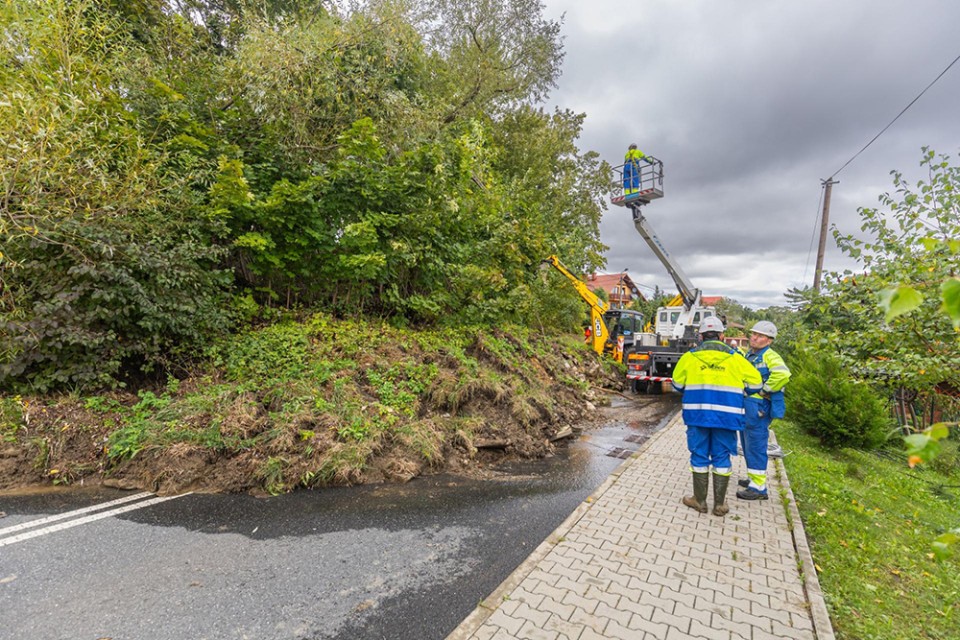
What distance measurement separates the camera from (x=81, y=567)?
10.7 ft

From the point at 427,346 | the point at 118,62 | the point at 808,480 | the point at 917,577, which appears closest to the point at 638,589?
the point at 917,577

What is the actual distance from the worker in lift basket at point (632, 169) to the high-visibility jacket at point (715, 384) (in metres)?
10.4

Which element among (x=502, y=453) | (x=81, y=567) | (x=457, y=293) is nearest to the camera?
(x=81, y=567)

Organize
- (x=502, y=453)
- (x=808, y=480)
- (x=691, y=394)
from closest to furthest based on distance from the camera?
(x=691, y=394)
(x=808, y=480)
(x=502, y=453)

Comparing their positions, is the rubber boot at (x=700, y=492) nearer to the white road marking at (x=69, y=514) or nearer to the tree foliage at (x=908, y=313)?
the tree foliage at (x=908, y=313)

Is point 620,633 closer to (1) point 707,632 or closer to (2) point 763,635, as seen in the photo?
(1) point 707,632

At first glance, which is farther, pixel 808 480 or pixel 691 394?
pixel 808 480

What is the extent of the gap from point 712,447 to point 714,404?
20.0 inches

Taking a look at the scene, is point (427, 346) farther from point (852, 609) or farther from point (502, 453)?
point (852, 609)

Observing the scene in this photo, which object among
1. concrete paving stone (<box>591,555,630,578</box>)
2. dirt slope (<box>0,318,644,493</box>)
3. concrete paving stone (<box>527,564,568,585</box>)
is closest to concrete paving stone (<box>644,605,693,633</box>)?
concrete paving stone (<box>591,555,630,578</box>)

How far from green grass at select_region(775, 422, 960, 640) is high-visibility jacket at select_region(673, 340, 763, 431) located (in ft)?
4.17

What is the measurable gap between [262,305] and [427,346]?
3152 mm

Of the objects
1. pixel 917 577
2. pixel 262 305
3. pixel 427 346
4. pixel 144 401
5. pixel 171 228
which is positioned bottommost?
pixel 917 577

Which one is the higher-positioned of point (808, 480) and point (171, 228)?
point (171, 228)
